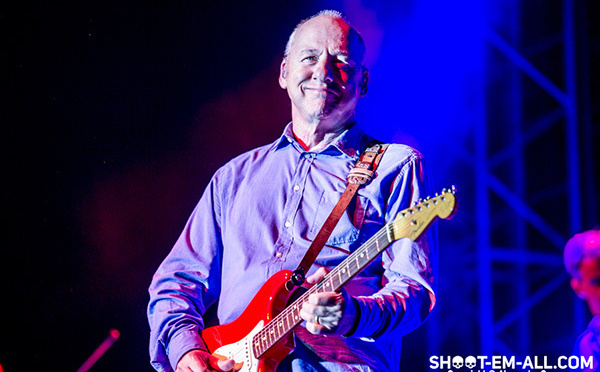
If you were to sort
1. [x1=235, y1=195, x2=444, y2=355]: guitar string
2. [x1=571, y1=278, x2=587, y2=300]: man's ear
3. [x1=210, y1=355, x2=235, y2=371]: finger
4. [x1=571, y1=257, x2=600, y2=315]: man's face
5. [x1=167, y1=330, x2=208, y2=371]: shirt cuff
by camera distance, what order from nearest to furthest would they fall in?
[x1=235, y1=195, x2=444, y2=355]: guitar string < [x1=210, y1=355, x2=235, y2=371]: finger < [x1=167, y1=330, x2=208, y2=371]: shirt cuff < [x1=571, y1=257, x2=600, y2=315]: man's face < [x1=571, y1=278, x2=587, y2=300]: man's ear

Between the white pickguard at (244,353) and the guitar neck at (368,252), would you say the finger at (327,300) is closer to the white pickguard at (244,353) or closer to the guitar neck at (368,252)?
the guitar neck at (368,252)

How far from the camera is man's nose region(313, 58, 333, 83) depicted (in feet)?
9.92

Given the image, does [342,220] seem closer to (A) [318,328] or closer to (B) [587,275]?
(A) [318,328]

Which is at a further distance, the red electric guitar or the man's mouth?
the man's mouth

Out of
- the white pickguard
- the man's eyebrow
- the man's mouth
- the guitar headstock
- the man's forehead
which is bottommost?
the white pickguard

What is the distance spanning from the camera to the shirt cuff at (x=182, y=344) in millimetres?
2734

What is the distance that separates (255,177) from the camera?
3.18 meters

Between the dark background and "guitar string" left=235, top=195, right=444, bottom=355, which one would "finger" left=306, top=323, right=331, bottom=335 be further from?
the dark background

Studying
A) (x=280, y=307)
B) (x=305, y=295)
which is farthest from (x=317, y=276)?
(x=280, y=307)

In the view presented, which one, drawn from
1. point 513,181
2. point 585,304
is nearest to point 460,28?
point 513,181

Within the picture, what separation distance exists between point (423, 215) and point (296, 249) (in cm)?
73

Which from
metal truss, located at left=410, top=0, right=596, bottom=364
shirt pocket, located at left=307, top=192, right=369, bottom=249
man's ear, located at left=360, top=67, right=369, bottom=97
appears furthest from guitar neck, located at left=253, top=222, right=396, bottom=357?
metal truss, located at left=410, top=0, right=596, bottom=364

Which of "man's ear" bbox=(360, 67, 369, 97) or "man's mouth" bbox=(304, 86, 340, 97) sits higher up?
"man's ear" bbox=(360, 67, 369, 97)

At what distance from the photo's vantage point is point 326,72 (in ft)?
9.93
